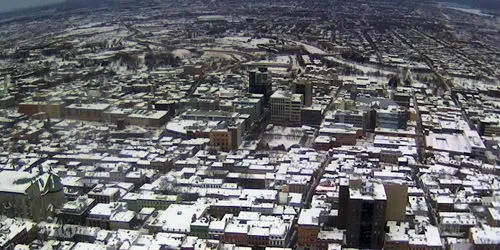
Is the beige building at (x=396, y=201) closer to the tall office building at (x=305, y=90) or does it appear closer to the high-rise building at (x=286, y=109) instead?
the high-rise building at (x=286, y=109)

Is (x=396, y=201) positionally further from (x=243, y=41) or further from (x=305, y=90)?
(x=243, y=41)

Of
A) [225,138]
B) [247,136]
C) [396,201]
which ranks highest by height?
[396,201]

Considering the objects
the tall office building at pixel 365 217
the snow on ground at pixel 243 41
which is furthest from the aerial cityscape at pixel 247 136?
the snow on ground at pixel 243 41

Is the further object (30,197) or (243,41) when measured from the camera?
(243,41)

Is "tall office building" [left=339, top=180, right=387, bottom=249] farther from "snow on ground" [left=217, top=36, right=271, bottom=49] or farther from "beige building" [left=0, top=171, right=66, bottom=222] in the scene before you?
"snow on ground" [left=217, top=36, right=271, bottom=49]

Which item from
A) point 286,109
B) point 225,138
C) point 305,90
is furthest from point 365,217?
point 305,90

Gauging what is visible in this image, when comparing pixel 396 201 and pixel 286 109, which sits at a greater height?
pixel 396 201
